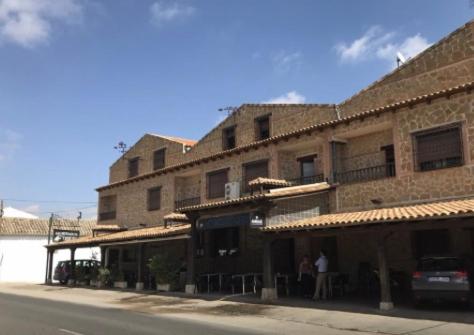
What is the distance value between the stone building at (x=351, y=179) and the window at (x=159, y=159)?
4.03m

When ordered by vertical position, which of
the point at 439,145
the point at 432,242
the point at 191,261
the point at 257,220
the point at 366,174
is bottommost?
the point at 191,261

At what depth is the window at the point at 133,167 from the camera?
32606mm

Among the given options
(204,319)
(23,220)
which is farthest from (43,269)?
(204,319)

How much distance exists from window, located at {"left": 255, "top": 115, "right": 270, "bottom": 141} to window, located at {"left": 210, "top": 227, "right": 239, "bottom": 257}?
4676 millimetres

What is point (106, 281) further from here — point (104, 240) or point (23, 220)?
point (23, 220)

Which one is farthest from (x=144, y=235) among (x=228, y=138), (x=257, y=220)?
(x=257, y=220)

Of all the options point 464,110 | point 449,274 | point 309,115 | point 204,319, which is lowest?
point 204,319

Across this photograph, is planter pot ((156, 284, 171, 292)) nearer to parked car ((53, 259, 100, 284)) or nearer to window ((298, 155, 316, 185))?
window ((298, 155, 316, 185))

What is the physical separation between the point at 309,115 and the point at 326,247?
5.88m

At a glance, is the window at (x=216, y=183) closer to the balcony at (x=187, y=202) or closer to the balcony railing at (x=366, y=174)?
the balcony at (x=187, y=202)

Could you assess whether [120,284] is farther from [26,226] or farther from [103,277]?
[26,226]

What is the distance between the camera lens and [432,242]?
16672 millimetres

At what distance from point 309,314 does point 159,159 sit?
1905cm

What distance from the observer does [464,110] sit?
15328 millimetres
